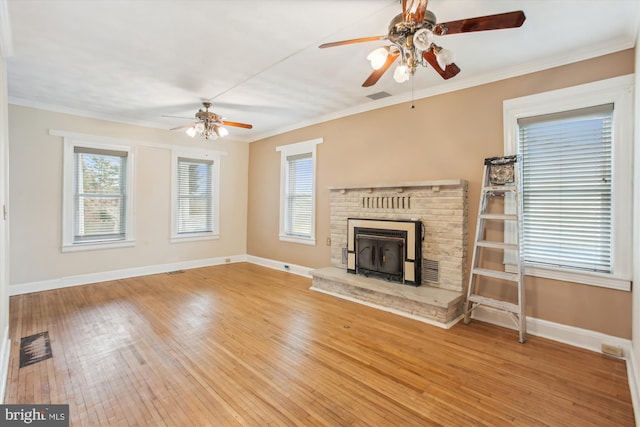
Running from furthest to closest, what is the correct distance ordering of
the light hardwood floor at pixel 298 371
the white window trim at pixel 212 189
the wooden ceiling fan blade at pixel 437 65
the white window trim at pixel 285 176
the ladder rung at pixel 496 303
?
the white window trim at pixel 212 189
the white window trim at pixel 285 176
the ladder rung at pixel 496 303
the wooden ceiling fan blade at pixel 437 65
the light hardwood floor at pixel 298 371

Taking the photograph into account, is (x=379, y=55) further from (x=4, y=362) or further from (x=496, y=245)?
(x=4, y=362)

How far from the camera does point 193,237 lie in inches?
244

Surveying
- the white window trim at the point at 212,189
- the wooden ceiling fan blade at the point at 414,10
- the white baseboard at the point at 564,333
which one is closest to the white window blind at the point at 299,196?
the white window trim at the point at 212,189

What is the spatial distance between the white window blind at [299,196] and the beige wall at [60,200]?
1.52m

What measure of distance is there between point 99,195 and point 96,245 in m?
0.85

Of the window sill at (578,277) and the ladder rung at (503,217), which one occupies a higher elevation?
the ladder rung at (503,217)

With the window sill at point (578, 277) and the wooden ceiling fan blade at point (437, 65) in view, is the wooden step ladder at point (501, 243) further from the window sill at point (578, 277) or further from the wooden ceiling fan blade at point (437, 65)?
the wooden ceiling fan blade at point (437, 65)

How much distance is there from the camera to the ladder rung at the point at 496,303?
304 centimetres

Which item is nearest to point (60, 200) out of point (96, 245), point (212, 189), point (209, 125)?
point (96, 245)

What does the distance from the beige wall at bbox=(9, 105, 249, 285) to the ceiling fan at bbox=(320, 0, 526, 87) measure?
487 cm

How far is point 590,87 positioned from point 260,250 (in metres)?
5.84

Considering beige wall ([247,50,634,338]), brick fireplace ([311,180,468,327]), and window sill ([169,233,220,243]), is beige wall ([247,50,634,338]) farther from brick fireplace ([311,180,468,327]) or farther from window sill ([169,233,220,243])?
window sill ([169,233,220,243])

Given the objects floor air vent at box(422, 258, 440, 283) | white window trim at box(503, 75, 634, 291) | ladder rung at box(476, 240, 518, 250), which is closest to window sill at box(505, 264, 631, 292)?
white window trim at box(503, 75, 634, 291)

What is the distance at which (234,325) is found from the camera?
3348mm
